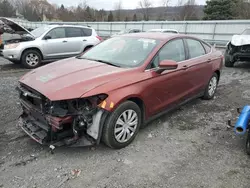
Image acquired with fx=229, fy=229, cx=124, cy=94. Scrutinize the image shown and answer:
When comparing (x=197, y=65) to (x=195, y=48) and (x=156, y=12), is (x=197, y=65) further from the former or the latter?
(x=156, y=12)

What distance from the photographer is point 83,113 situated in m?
2.92

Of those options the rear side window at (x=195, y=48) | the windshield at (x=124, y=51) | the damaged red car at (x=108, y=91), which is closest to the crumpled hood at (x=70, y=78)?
the damaged red car at (x=108, y=91)

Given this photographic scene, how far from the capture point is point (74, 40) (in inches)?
365

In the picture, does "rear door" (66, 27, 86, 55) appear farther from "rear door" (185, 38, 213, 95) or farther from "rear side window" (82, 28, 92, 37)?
"rear door" (185, 38, 213, 95)

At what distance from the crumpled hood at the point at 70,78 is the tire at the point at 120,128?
0.44 meters

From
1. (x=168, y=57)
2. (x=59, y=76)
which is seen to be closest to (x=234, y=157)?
(x=168, y=57)

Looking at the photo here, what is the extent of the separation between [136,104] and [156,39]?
4.37 ft

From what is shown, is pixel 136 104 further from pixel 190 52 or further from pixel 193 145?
pixel 190 52

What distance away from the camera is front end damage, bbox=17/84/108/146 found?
2.90 m

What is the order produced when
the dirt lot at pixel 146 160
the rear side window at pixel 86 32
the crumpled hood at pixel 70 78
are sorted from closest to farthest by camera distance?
the dirt lot at pixel 146 160 → the crumpled hood at pixel 70 78 → the rear side window at pixel 86 32

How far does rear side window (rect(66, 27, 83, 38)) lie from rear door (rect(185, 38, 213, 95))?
5.87 metres

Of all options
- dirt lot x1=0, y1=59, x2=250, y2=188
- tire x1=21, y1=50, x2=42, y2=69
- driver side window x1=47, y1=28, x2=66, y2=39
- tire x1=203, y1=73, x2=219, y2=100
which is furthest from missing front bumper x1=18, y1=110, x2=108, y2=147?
driver side window x1=47, y1=28, x2=66, y2=39

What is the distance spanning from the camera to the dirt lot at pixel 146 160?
2.74 meters

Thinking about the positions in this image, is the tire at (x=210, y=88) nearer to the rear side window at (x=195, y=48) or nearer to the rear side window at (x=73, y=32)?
the rear side window at (x=195, y=48)
